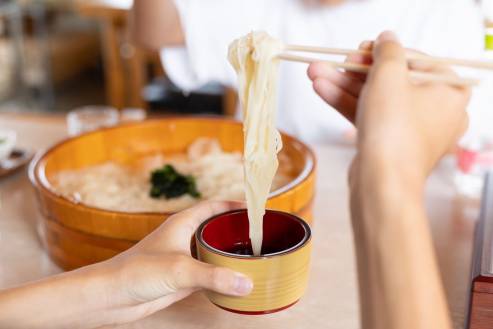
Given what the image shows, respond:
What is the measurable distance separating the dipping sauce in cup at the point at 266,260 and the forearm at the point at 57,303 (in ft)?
0.54

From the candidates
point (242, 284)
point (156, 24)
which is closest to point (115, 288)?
point (242, 284)

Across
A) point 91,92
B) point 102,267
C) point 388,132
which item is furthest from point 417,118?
point 91,92

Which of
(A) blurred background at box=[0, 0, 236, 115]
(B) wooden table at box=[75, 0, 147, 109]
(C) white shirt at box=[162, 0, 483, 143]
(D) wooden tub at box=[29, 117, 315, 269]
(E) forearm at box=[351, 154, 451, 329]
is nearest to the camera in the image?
(E) forearm at box=[351, 154, 451, 329]

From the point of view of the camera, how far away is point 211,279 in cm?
86

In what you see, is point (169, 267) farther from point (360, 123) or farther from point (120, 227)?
point (360, 123)

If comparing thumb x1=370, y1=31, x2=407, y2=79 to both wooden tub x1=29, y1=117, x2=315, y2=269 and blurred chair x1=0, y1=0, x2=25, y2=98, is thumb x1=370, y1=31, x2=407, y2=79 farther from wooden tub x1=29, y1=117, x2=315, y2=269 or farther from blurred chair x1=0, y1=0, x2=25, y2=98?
blurred chair x1=0, y1=0, x2=25, y2=98

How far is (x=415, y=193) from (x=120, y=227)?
0.59 metres

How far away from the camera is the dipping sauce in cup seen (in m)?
0.89

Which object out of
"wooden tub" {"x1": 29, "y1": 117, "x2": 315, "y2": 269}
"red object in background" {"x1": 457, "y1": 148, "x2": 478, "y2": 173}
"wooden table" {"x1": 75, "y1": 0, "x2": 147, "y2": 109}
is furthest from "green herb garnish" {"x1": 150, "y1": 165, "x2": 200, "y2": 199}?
"wooden table" {"x1": 75, "y1": 0, "x2": 147, "y2": 109}

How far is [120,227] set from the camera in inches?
43.3

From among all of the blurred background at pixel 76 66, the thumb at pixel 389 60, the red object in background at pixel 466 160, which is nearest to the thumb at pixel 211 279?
the thumb at pixel 389 60

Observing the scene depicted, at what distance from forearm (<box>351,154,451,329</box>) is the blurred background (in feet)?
10.9

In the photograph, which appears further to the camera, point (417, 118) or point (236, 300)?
point (236, 300)

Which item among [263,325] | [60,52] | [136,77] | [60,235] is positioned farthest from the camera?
[60,52]
